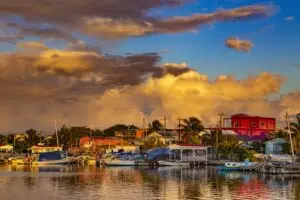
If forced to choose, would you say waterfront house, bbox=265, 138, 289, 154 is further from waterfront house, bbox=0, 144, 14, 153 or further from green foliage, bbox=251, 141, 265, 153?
waterfront house, bbox=0, 144, 14, 153

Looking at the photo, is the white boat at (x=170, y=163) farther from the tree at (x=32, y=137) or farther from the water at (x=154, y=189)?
the tree at (x=32, y=137)

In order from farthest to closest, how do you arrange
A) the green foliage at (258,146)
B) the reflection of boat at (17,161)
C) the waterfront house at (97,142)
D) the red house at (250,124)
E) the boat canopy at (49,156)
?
1. the waterfront house at (97,142)
2. the red house at (250,124)
3. the reflection of boat at (17,161)
4. the boat canopy at (49,156)
5. the green foliage at (258,146)

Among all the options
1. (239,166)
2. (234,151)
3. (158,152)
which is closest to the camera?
(239,166)

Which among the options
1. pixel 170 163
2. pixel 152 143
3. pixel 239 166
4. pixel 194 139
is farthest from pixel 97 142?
pixel 239 166

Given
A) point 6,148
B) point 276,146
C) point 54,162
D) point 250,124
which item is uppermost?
point 250,124

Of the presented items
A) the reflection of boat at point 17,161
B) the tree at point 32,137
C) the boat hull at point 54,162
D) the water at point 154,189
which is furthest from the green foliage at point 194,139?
the tree at point 32,137

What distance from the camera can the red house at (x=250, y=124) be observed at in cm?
17825

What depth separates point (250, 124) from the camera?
18512 centimetres

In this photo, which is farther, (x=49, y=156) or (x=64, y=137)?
(x=64, y=137)

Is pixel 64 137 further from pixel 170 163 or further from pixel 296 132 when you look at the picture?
pixel 296 132

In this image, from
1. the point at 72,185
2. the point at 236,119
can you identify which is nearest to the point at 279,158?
the point at 72,185

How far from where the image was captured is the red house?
178250 millimetres

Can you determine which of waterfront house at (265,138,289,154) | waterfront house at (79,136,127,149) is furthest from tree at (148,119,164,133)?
waterfront house at (265,138,289,154)

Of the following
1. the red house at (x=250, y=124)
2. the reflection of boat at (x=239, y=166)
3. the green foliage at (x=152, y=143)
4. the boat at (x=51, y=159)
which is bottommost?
the reflection of boat at (x=239, y=166)
